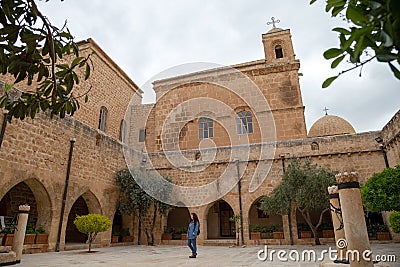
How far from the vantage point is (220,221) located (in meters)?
15.8

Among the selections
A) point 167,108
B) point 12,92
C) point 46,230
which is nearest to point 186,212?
point 167,108

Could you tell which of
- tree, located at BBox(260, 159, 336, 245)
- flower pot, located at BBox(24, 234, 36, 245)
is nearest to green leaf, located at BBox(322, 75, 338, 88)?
flower pot, located at BBox(24, 234, 36, 245)

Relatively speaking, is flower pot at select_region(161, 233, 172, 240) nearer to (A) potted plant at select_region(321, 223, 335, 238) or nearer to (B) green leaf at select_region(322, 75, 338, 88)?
(A) potted plant at select_region(321, 223, 335, 238)

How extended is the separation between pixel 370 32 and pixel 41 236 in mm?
9486

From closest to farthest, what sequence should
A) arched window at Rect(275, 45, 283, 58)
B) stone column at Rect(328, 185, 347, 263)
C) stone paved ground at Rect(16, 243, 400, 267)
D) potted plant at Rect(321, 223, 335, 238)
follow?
stone column at Rect(328, 185, 347, 263)
stone paved ground at Rect(16, 243, 400, 267)
potted plant at Rect(321, 223, 335, 238)
arched window at Rect(275, 45, 283, 58)

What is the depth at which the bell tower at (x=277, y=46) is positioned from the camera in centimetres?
1619

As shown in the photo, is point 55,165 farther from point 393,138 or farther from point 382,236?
point 382,236

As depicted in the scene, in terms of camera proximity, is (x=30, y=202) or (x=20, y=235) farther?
(x=30, y=202)

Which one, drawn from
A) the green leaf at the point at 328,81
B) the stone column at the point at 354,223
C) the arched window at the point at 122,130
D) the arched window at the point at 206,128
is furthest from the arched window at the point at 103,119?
the green leaf at the point at 328,81

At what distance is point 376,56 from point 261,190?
11.4m

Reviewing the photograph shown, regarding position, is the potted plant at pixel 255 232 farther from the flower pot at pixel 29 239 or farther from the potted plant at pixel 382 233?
the flower pot at pixel 29 239

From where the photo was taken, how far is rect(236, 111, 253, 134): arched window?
49.6ft

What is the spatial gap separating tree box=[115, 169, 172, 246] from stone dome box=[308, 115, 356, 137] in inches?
367

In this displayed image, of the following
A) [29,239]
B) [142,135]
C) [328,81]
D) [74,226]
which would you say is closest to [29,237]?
[29,239]
